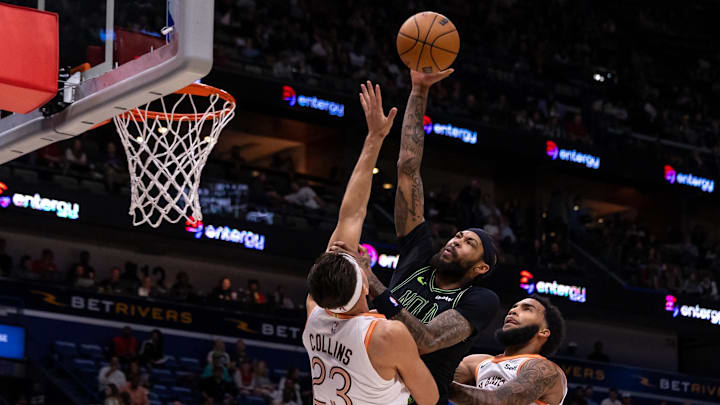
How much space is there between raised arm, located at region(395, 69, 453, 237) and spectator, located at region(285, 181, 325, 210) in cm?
1272

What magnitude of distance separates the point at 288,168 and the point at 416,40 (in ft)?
48.8

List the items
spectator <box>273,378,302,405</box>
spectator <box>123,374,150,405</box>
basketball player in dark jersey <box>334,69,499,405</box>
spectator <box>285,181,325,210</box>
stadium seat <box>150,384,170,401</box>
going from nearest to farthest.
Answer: basketball player in dark jersey <box>334,69,499,405</box>
spectator <box>123,374,150,405</box>
stadium seat <box>150,384,170,401</box>
spectator <box>273,378,302,405</box>
spectator <box>285,181,325,210</box>

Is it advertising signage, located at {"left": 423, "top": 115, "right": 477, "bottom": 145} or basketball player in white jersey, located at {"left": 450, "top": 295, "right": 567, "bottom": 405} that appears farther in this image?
advertising signage, located at {"left": 423, "top": 115, "right": 477, "bottom": 145}

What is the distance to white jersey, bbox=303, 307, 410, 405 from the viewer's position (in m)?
4.70

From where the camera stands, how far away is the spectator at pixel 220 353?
15.1 m

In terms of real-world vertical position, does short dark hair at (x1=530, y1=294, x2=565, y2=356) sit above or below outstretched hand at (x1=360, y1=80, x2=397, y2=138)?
below

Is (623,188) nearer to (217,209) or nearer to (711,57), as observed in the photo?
A: (711,57)

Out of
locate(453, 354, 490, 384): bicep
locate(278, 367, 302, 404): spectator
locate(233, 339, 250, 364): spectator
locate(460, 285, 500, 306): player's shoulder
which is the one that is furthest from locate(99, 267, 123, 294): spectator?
locate(460, 285, 500, 306): player's shoulder

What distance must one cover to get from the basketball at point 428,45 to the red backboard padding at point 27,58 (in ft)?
6.34

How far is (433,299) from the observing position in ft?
18.3

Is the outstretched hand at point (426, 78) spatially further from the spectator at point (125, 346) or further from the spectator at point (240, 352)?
the spectator at point (240, 352)

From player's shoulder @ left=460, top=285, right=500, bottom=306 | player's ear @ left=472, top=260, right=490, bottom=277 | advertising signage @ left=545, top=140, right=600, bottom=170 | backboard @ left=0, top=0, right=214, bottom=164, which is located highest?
advertising signage @ left=545, top=140, right=600, bottom=170

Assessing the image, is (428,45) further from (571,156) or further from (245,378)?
(571,156)

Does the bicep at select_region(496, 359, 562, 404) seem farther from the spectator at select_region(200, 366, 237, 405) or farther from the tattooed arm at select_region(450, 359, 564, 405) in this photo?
the spectator at select_region(200, 366, 237, 405)
